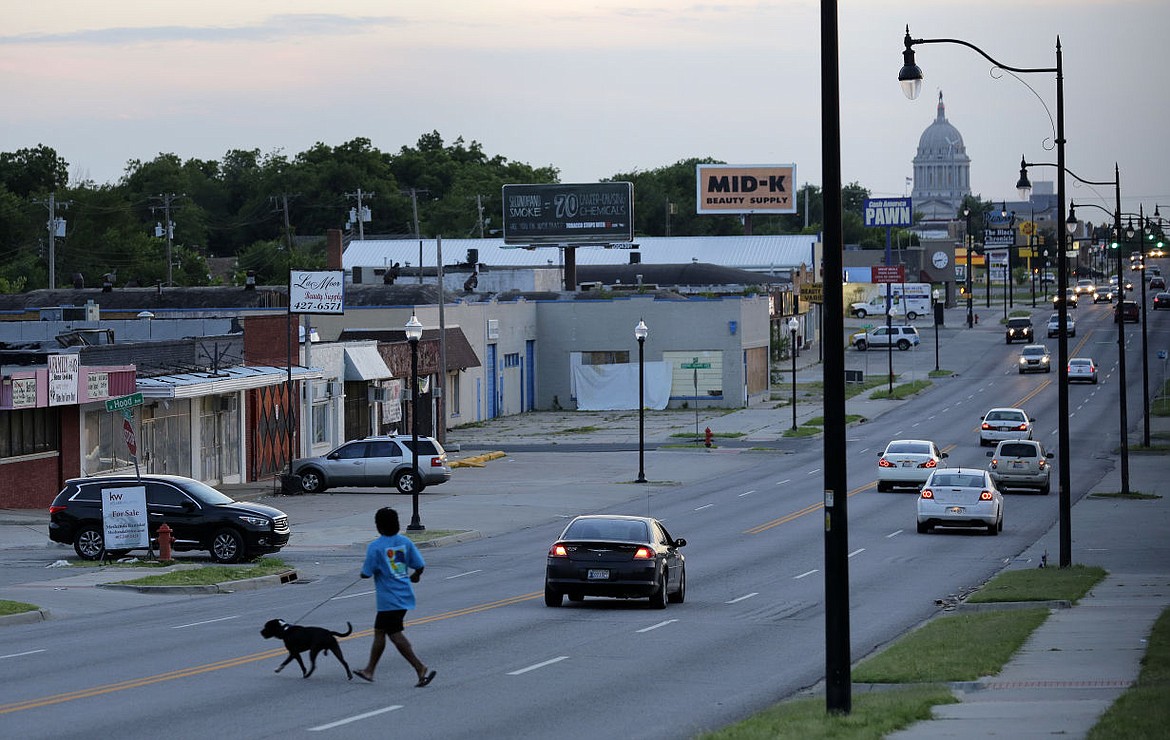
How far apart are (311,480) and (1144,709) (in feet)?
121

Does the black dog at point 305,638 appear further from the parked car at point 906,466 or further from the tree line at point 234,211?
the tree line at point 234,211

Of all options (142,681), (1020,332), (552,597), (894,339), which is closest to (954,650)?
(552,597)

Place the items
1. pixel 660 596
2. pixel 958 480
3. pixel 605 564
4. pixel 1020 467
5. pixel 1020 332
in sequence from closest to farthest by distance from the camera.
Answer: pixel 605 564 → pixel 660 596 → pixel 958 480 → pixel 1020 467 → pixel 1020 332

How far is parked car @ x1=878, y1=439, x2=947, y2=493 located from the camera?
47469mm

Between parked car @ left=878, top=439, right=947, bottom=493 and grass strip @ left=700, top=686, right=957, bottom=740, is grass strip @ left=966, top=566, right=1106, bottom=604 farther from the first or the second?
parked car @ left=878, top=439, right=947, bottom=493

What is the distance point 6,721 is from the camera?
47.8ft

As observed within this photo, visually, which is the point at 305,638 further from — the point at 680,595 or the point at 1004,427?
the point at 1004,427

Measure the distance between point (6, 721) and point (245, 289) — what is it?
61426 millimetres

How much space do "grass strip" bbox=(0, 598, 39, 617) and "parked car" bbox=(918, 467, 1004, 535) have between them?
2059cm

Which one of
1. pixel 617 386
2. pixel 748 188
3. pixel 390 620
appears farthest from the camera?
pixel 748 188

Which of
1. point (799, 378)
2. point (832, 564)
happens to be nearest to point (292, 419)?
point (832, 564)

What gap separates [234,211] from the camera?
579 ft

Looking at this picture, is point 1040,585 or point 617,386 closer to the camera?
point 1040,585

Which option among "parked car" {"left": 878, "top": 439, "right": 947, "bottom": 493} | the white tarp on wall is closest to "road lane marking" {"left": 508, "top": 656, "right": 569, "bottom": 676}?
"parked car" {"left": 878, "top": 439, "right": 947, "bottom": 493}
